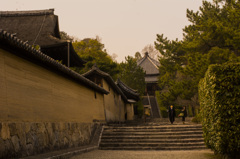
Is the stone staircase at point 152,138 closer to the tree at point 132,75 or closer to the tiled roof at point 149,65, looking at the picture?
the tree at point 132,75

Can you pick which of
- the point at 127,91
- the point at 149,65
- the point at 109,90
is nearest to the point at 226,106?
the point at 109,90

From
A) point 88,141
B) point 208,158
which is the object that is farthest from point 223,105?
point 88,141

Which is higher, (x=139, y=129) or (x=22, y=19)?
(x=22, y=19)

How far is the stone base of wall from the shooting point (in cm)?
645

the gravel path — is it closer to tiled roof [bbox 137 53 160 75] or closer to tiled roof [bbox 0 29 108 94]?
tiled roof [bbox 0 29 108 94]

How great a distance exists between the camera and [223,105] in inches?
267

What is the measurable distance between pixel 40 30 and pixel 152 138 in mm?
11233

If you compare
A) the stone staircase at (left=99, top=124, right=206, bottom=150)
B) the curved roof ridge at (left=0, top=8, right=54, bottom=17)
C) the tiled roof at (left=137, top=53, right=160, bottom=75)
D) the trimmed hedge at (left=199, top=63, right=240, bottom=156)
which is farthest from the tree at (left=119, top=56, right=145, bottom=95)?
the trimmed hedge at (left=199, top=63, right=240, bottom=156)

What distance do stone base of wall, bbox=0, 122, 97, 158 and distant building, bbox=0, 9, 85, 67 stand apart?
7479 millimetres

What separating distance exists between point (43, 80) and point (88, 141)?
498cm

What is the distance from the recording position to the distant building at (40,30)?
56.2ft

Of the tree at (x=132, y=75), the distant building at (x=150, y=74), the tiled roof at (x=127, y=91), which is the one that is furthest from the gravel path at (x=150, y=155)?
the distant building at (x=150, y=74)

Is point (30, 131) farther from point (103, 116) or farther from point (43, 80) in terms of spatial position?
point (103, 116)

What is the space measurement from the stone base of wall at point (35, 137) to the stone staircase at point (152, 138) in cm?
200
